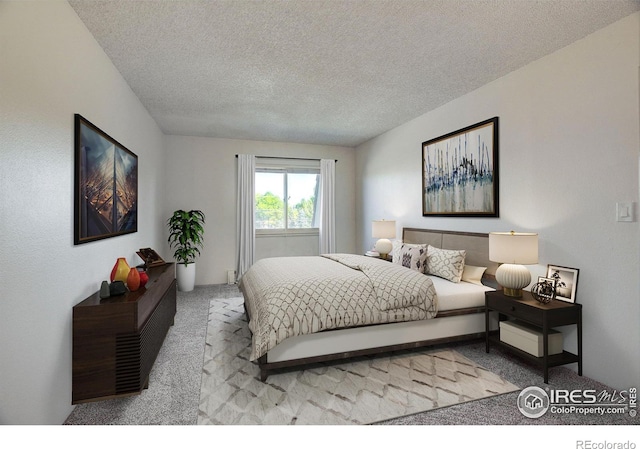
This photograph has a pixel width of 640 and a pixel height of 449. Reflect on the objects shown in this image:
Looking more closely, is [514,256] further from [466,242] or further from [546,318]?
[466,242]

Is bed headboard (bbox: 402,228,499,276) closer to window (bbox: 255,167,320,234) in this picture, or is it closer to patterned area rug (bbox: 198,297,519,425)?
patterned area rug (bbox: 198,297,519,425)

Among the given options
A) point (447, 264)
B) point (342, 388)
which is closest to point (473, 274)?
point (447, 264)

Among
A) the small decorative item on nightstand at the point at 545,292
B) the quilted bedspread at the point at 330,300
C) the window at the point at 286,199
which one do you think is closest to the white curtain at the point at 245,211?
the window at the point at 286,199

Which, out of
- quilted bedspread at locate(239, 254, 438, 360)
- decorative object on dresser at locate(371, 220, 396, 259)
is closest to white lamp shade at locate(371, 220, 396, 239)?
decorative object on dresser at locate(371, 220, 396, 259)

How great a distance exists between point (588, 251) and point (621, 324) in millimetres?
542

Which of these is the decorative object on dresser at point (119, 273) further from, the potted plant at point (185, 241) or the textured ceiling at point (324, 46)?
the potted plant at point (185, 241)

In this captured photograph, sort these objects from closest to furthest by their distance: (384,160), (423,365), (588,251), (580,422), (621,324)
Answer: (580,422)
(621,324)
(588,251)
(423,365)
(384,160)

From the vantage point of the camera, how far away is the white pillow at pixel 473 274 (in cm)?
334

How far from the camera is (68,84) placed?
2035 mm

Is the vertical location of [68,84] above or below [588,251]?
above

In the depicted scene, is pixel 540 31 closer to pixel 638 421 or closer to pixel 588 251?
pixel 588 251

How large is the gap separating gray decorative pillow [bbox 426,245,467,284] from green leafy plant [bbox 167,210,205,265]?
3.63m

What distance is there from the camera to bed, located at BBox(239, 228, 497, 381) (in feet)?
7.94

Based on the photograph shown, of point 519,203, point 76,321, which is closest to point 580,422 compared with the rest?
point 519,203
